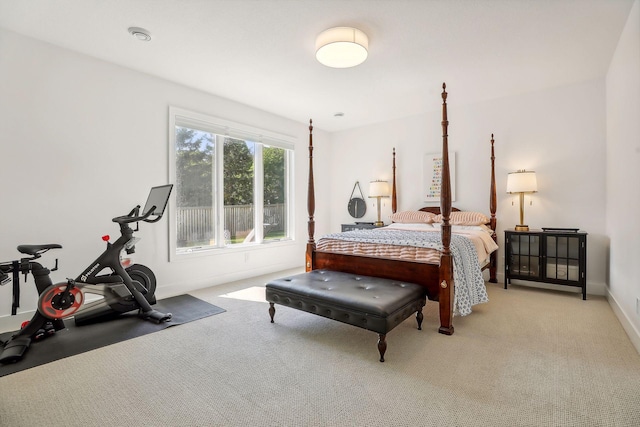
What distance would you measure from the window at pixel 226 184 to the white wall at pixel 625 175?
4.15 metres

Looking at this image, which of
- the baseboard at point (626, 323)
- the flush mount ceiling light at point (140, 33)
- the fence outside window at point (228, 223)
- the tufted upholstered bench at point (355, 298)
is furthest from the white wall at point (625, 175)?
the fence outside window at point (228, 223)

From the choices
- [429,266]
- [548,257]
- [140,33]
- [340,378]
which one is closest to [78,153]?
[140,33]

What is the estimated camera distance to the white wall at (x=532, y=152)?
3797mm

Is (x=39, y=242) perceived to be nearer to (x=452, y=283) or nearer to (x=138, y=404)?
(x=138, y=404)

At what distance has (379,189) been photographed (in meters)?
5.29

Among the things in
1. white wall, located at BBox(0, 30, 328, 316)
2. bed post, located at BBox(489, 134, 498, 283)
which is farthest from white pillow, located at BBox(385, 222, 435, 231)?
white wall, located at BBox(0, 30, 328, 316)

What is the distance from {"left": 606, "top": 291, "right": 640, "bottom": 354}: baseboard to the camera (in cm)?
229

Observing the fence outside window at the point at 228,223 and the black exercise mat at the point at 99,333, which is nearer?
the black exercise mat at the point at 99,333

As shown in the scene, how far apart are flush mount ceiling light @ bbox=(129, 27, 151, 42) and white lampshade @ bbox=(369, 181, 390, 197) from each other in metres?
3.67

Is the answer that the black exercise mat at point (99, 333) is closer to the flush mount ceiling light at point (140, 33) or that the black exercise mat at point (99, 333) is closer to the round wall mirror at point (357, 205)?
the flush mount ceiling light at point (140, 33)

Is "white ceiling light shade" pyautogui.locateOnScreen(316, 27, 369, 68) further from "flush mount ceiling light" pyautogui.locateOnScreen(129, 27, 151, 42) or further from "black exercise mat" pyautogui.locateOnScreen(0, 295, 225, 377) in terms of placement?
"black exercise mat" pyautogui.locateOnScreen(0, 295, 225, 377)

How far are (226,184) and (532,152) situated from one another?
13.8ft

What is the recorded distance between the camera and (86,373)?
2.02 meters

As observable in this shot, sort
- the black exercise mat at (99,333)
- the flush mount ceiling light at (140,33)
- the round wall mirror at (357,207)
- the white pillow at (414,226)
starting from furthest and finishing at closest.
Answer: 1. the round wall mirror at (357,207)
2. the white pillow at (414,226)
3. the flush mount ceiling light at (140,33)
4. the black exercise mat at (99,333)
